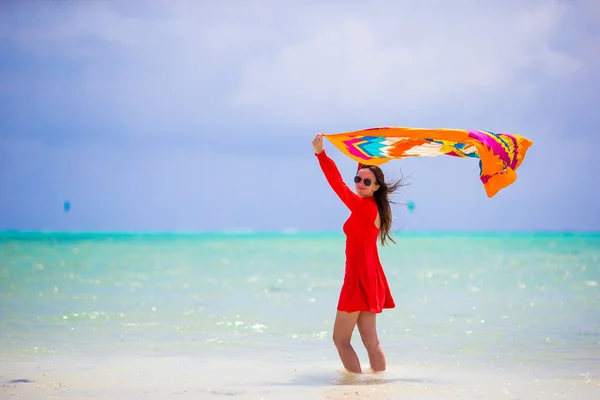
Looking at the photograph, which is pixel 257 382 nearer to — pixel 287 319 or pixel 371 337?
pixel 371 337

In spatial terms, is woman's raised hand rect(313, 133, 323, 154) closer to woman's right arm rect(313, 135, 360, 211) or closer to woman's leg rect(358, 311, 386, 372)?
woman's right arm rect(313, 135, 360, 211)

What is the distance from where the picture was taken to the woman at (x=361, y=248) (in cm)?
568

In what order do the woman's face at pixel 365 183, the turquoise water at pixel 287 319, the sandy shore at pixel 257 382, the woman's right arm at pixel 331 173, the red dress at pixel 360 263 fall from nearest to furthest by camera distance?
the sandy shore at pixel 257 382 → the woman's right arm at pixel 331 173 → the red dress at pixel 360 263 → the woman's face at pixel 365 183 → the turquoise water at pixel 287 319

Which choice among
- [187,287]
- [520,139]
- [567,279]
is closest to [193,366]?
[520,139]

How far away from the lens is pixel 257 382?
5930mm

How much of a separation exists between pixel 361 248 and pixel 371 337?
0.77m

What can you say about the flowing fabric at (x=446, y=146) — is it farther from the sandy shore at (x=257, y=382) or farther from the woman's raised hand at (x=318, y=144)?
the sandy shore at (x=257, y=382)

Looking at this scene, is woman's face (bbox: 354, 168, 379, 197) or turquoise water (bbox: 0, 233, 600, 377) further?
turquoise water (bbox: 0, 233, 600, 377)

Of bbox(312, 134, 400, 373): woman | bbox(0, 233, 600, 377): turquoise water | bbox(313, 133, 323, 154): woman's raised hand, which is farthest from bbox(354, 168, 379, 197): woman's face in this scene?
bbox(0, 233, 600, 377): turquoise water

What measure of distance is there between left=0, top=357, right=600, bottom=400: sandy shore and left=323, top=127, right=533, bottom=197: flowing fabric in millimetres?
1512

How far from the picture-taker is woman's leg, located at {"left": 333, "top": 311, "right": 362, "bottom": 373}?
19.3 ft

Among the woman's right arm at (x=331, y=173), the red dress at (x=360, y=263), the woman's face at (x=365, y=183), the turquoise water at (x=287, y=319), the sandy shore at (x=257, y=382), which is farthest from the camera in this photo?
the turquoise water at (x=287, y=319)

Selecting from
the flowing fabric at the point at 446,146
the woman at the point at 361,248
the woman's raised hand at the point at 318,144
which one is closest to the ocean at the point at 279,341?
the woman at the point at 361,248

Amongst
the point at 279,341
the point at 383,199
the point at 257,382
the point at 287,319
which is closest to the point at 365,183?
the point at 383,199
